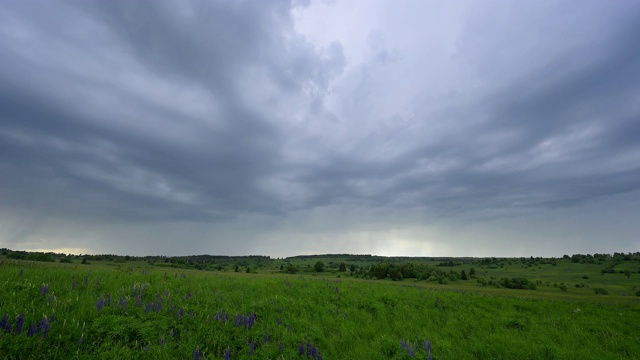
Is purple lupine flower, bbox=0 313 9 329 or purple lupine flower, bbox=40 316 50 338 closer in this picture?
purple lupine flower, bbox=0 313 9 329

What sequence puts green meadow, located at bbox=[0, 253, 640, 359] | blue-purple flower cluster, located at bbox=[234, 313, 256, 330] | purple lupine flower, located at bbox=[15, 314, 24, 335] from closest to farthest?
1. purple lupine flower, located at bbox=[15, 314, 24, 335]
2. green meadow, located at bbox=[0, 253, 640, 359]
3. blue-purple flower cluster, located at bbox=[234, 313, 256, 330]

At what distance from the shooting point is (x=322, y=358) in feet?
21.7

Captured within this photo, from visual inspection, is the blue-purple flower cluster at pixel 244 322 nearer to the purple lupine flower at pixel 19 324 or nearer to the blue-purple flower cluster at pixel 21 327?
the blue-purple flower cluster at pixel 21 327

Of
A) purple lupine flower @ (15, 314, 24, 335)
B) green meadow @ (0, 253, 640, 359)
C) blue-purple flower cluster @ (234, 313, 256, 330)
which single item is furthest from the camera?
blue-purple flower cluster @ (234, 313, 256, 330)

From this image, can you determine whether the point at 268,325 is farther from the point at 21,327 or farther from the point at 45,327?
the point at 21,327

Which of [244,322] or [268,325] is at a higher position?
[244,322]

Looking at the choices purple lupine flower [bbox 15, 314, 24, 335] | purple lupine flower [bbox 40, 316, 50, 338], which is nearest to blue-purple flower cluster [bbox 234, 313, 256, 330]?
purple lupine flower [bbox 40, 316, 50, 338]

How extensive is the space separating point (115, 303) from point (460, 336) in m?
11.2

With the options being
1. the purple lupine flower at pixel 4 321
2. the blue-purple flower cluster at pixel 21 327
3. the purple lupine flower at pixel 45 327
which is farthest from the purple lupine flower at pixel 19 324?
the purple lupine flower at pixel 45 327

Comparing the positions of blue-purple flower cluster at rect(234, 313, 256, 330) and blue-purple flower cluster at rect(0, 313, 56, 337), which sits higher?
blue-purple flower cluster at rect(0, 313, 56, 337)

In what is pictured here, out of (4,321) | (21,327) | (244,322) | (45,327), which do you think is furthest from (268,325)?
(4,321)

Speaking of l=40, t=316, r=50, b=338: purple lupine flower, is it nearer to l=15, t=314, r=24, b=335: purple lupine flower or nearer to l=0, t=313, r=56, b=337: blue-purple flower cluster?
l=0, t=313, r=56, b=337: blue-purple flower cluster

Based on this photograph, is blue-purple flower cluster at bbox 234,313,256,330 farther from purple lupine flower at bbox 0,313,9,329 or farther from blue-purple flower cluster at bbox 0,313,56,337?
purple lupine flower at bbox 0,313,9,329

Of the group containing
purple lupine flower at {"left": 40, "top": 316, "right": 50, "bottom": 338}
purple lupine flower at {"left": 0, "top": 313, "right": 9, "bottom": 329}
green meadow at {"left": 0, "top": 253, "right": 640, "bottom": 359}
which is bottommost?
green meadow at {"left": 0, "top": 253, "right": 640, "bottom": 359}
